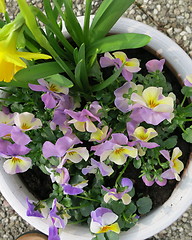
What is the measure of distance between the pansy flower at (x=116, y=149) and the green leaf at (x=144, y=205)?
0.18 meters

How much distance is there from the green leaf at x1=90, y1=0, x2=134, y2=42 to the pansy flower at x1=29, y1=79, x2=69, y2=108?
0.45 ft

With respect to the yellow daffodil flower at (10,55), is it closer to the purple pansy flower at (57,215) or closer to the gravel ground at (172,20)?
the purple pansy flower at (57,215)

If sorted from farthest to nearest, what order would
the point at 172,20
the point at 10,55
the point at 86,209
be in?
the point at 172,20
the point at 86,209
the point at 10,55

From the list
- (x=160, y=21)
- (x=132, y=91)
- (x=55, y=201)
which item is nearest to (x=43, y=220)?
(x=55, y=201)

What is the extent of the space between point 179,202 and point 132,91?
12.8 inches

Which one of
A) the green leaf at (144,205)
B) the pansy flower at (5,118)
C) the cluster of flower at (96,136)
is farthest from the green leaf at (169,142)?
the pansy flower at (5,118)

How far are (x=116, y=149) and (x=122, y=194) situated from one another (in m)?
0.12

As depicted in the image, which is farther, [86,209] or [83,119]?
[86,209]

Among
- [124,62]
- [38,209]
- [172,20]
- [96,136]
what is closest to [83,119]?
[96,136]

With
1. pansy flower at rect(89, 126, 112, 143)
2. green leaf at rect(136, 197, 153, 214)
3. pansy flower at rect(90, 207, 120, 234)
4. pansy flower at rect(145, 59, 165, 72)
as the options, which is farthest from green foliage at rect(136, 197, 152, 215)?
pansy flower at rect(145, 59, 165, 72)

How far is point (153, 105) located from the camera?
0.85 m

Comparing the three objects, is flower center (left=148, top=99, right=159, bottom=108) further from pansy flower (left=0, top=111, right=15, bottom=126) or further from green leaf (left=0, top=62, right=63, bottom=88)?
pansy flower (left=0, top=111, right=15, bottom=126)

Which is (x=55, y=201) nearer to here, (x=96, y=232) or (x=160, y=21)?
(x=96, y=232)

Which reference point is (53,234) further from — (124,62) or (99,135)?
(124,62)
